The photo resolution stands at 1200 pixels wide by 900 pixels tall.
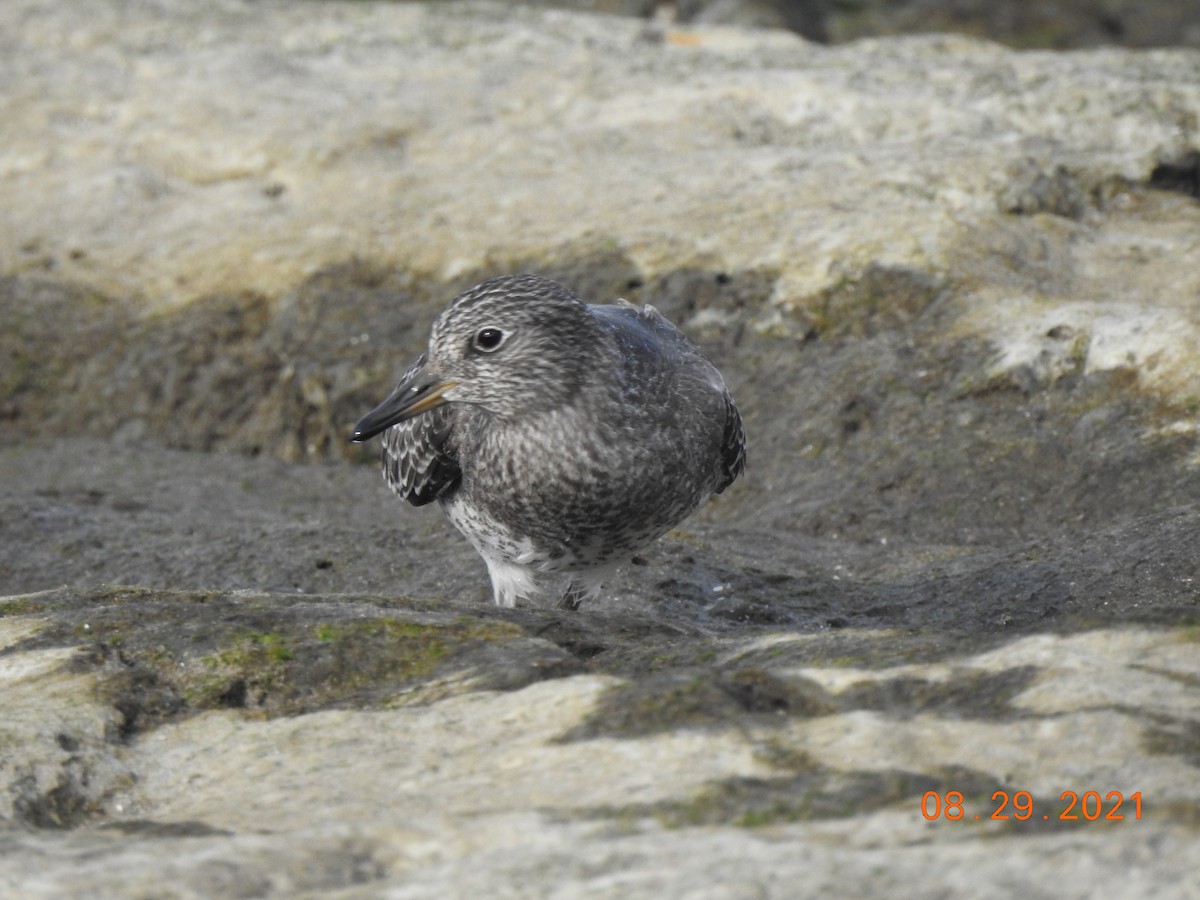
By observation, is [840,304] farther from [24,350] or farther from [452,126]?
[24,350]

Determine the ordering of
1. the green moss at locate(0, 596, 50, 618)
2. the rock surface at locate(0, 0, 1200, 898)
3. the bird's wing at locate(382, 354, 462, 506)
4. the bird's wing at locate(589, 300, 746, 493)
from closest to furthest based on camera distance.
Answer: the rock surface at locate(0, 0, 1200, 898), the green moss at locate(0, 596, 50, 618), the bird's wing at locate(589, 300, 746, 493), the bird's wing at locate(382, 354, 462, 506)

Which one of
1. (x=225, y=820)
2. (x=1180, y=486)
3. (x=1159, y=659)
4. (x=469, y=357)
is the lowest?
(x=1180, y=486)

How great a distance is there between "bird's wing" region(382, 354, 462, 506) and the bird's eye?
0.66 meters

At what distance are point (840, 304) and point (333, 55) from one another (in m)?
9.56

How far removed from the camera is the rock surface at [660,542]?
226 inches

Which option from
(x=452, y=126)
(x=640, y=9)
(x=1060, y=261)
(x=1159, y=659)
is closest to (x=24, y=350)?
(x=452, y=126)

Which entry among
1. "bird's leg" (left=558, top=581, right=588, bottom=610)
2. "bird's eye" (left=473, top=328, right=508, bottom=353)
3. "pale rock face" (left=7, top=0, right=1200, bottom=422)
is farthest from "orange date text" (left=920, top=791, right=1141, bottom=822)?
"pale rock face" (left=7, top=0, right=1200, bottom=422)

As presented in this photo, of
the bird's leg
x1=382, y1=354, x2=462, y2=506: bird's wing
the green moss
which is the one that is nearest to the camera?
the green moss

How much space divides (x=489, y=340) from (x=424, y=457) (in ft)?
4.18

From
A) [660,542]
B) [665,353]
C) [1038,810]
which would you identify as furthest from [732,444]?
[1038,810]

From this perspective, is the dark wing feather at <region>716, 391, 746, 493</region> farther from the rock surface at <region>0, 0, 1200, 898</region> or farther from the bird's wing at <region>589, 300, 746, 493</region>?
the rock surface at <region>0, 0, 1200, 898</region>

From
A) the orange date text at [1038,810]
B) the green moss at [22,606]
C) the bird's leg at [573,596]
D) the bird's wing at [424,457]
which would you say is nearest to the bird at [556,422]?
the bird's wing at [424,457]

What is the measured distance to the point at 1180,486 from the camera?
12.4 metres

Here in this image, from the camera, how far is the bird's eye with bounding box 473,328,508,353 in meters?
9.40
